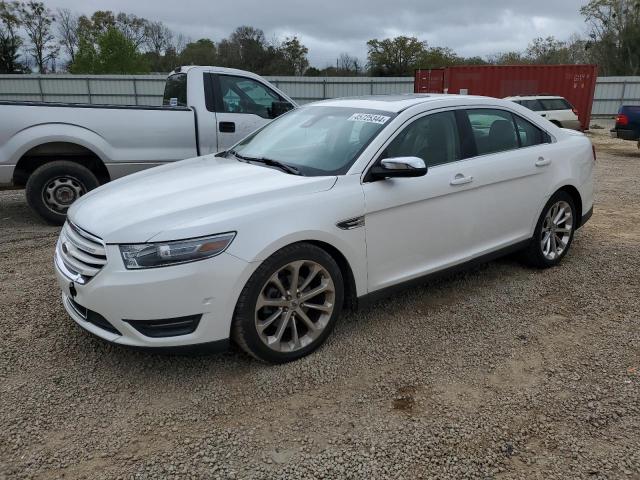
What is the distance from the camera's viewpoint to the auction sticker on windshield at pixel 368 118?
3.71 metres

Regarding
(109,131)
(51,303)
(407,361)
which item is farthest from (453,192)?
Result: (109,131)

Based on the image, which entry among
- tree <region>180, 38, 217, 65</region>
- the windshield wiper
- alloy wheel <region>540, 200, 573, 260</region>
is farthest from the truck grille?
tree <region>180, 38, 217, 65</region>

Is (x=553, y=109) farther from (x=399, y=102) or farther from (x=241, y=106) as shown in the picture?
(x=399, y=102)

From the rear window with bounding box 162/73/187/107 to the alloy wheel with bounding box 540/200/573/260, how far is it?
4743 mm

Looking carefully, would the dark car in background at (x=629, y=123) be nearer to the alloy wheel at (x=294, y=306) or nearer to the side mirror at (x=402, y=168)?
the side mirror at (x=402, y=168)

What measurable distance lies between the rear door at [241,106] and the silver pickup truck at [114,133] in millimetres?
13

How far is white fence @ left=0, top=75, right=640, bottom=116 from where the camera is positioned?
81.0ft

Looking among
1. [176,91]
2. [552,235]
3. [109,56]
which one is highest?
[109,56]

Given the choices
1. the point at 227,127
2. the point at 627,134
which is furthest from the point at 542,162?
the point at 627,134

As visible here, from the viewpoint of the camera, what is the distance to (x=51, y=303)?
4.13 meters

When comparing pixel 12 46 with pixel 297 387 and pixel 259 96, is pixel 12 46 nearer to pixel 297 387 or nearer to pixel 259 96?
pixel 259 96

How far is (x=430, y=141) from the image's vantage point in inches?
152

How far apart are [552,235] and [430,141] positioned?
1.79 meters

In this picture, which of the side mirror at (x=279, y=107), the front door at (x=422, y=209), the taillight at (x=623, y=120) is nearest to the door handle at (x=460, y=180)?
the front door at (x=422, y=209)
